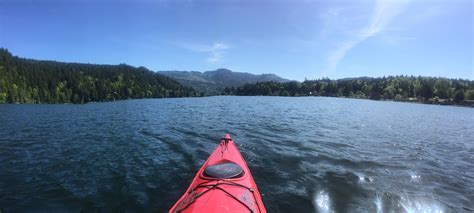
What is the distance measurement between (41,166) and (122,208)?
355 inches

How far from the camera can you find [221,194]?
25.7 feet

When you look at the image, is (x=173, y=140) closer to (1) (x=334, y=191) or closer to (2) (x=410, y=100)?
(1) (x=334, y=191)

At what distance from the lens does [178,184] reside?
12.6m

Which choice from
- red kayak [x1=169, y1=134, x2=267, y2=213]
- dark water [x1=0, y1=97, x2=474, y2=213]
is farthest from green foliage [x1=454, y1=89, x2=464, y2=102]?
red kayak [x1=169, y1=134, x2=267, y2=213]

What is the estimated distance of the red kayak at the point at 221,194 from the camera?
717 centimetres

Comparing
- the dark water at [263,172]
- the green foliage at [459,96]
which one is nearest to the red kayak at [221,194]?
the dark water at [263,172]

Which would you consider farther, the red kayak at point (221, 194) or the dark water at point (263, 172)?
the dark water at point (263, 172)

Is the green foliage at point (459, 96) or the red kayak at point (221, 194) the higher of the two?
the green foliage at point (459, 96)

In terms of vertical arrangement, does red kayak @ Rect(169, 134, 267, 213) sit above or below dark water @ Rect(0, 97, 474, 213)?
above

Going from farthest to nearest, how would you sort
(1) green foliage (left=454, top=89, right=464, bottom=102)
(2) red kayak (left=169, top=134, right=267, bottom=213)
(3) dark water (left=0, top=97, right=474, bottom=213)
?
(1) green foliage (left=454, top=89, right=464, bottom=102), (3) dark water (left=0, top=97, right=474, bottom=213), (2) red kayak (left=169, top=134, right=267, bottom=213)

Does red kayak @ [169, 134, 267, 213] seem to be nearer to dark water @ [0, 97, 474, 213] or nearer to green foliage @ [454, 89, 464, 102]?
dark water @ [0, 97, 474, 213]

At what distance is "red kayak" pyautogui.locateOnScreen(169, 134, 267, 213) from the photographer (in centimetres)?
717

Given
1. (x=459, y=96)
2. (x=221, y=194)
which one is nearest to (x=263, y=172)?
(x=221, y=194)

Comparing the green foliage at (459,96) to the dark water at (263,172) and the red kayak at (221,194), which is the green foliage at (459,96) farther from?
the red kayak at (221,194)
